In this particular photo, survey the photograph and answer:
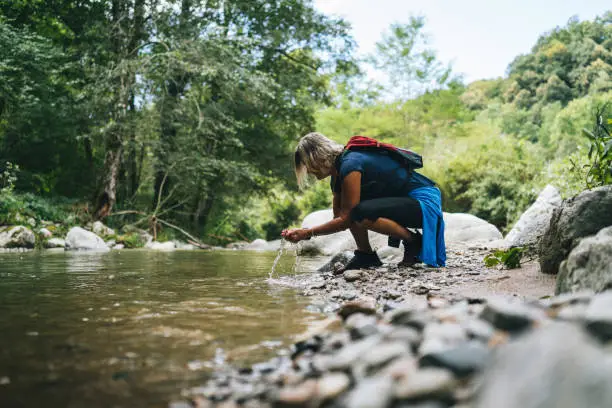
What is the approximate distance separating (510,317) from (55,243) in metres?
9.18

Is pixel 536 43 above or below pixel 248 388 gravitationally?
above

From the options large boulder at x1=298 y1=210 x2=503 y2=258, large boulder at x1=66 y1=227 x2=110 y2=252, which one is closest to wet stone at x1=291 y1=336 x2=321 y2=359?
large boulder at x1=298 y1=210 x2=503 y2=258

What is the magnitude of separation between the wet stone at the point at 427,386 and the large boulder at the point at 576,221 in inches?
80.9

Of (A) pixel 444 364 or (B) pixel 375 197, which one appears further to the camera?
(B) pixel 375 197

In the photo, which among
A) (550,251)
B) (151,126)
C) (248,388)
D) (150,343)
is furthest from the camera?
(151,126)

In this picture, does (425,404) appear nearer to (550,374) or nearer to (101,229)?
(550,374)

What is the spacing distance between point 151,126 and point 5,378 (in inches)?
436

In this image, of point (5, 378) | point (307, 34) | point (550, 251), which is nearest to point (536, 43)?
point (307, 34)

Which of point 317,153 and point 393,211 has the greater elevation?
point 317,153

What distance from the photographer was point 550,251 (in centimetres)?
310

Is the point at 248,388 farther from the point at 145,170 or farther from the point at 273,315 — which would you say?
the point at 145,170

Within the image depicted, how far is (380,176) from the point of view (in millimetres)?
3982

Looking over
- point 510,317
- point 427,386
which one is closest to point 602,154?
point 510,317

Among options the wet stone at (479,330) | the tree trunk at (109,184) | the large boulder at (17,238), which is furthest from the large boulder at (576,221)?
the tree trunk at (109,184)
